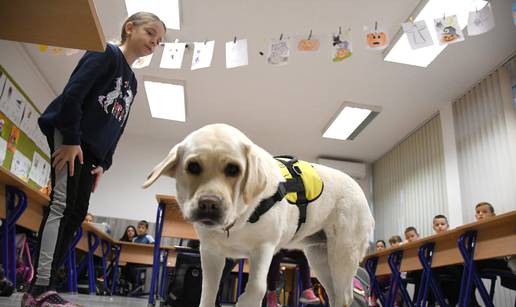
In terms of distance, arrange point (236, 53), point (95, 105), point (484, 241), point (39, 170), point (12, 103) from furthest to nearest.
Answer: point (39, 170) → point (12, 103) → point (236, 53) → point (484, 241) → point (95, 105)

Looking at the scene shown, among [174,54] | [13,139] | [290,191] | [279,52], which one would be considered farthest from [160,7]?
[290,191]

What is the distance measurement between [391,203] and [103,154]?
24.1ft

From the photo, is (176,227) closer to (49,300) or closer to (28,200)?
(28,200)

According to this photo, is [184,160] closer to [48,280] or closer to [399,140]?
[48,280]

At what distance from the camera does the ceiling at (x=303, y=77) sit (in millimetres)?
4738

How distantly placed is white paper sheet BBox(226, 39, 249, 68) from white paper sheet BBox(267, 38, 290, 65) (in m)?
0.36

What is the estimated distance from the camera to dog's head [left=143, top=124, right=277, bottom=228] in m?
1.25

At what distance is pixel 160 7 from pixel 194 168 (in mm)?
3881

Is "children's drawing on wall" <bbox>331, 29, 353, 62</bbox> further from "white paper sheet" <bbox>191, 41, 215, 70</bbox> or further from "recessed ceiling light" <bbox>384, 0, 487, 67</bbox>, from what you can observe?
"white paper sheet" <bbox>191, 41, 215, 70</bbox>

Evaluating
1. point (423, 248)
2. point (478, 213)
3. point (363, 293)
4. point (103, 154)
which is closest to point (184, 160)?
point (103, 154)

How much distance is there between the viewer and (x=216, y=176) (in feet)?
4.34

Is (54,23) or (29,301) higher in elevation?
(54,23)

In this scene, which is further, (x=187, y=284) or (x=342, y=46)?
(x=342, y=46)

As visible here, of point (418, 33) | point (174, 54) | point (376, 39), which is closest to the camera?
point (418, 33)
